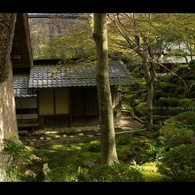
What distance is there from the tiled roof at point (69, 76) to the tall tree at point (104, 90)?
600 cm

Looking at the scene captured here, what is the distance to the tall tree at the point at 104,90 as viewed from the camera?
213 inches

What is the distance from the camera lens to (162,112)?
48.8 feet

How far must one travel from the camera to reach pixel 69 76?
1237cm

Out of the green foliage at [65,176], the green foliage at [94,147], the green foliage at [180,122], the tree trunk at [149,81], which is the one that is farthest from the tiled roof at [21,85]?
the green foliage at [65,176]

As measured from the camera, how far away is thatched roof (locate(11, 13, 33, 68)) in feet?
A: 22.6

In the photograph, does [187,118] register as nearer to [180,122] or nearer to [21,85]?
[180,122]

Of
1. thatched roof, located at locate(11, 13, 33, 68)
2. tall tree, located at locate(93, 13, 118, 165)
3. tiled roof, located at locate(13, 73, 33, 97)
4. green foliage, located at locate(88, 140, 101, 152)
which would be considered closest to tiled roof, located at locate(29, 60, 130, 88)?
tiled roof, located at locate(13, 73, 33, 97)

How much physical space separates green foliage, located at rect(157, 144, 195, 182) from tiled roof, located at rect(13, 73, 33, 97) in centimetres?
888

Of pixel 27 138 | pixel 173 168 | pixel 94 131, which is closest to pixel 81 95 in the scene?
pixel 94 131

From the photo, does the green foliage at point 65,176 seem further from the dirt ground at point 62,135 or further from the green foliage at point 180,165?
the dirt ground at point 62,135

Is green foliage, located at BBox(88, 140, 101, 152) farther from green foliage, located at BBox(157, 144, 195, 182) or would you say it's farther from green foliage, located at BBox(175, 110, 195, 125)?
green foliage, located at BBox(157, 144, 195, 182)

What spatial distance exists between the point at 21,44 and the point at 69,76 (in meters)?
4.55
